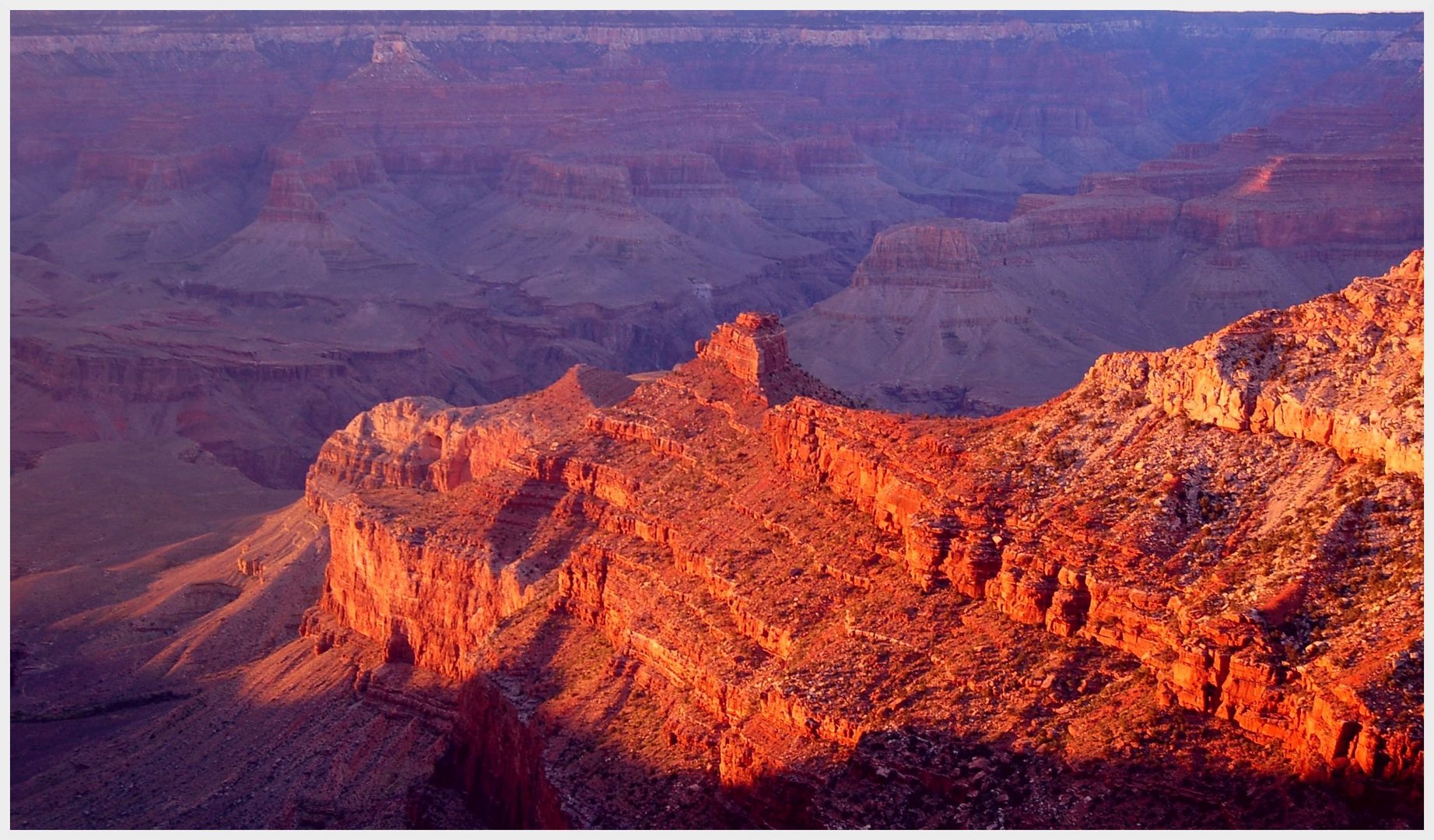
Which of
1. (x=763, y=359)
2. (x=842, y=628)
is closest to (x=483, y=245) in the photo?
(x=763, y=359)

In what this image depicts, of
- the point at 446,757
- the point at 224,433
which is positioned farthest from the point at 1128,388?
the point at 224,433

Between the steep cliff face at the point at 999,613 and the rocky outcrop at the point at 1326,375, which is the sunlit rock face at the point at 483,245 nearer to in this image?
the steep cliff face at the point at 999,613

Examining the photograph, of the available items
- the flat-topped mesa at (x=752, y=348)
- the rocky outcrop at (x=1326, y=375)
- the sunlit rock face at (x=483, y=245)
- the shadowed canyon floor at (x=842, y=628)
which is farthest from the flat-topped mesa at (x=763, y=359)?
the sunlit rock face at (x=483, y=245)

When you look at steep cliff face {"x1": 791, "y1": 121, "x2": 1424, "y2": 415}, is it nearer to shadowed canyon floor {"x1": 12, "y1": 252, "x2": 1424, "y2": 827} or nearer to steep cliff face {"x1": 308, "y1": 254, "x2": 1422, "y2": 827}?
shadowed canyon floor {"x1": 12, "y1": 252, "x2": 1424, "y2": 827}

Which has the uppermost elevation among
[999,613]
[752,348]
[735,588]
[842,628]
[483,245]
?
[483,245]

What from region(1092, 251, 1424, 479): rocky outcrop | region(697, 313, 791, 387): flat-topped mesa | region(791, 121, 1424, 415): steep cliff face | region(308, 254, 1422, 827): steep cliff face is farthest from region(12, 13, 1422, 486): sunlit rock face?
region(1092, 251, 1424, 479): rocky outcrop

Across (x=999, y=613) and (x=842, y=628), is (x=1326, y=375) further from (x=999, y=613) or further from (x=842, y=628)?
(x=842, y=628)

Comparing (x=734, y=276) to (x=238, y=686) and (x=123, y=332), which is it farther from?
(x=238, y=686)
